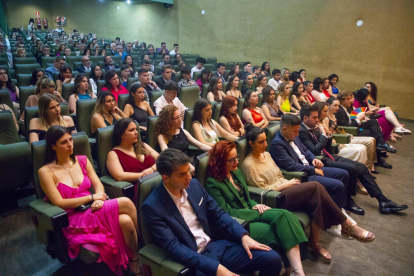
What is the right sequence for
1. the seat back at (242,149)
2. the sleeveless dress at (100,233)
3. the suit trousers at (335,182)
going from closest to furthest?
the sleeveless dress at (100,233), the seat back at (242,149), the suit trousers at (335,182)

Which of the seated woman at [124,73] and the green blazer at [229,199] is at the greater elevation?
the seated woman at [124,73]

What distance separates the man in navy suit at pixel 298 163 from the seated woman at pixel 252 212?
587 millimetres

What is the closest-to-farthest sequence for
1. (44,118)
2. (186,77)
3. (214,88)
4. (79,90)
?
(44,118) < (79,90) < (214,88) < (186,77)

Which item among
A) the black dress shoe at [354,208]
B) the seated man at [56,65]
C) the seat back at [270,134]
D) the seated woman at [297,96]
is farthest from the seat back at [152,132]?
the seated man at [56,65]

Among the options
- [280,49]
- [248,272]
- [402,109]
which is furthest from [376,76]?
[248,272]

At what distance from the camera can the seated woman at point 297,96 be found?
4.29 m

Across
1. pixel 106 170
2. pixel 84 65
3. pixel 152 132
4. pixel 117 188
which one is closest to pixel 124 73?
pixel 84 65

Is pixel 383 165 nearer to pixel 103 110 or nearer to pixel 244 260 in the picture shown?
pixel 244 260

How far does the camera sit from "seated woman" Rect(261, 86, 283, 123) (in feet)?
12.0

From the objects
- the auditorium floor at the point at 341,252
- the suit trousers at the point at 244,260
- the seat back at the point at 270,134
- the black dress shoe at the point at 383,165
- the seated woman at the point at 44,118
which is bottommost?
the auditorium floor at the point at 341,252

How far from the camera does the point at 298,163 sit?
87.9 inches

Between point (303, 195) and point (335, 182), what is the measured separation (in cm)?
43

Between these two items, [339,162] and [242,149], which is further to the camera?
[339,162]

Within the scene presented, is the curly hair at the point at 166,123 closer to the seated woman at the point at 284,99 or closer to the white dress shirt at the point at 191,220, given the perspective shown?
the white dress shirt at the point at 191,220
